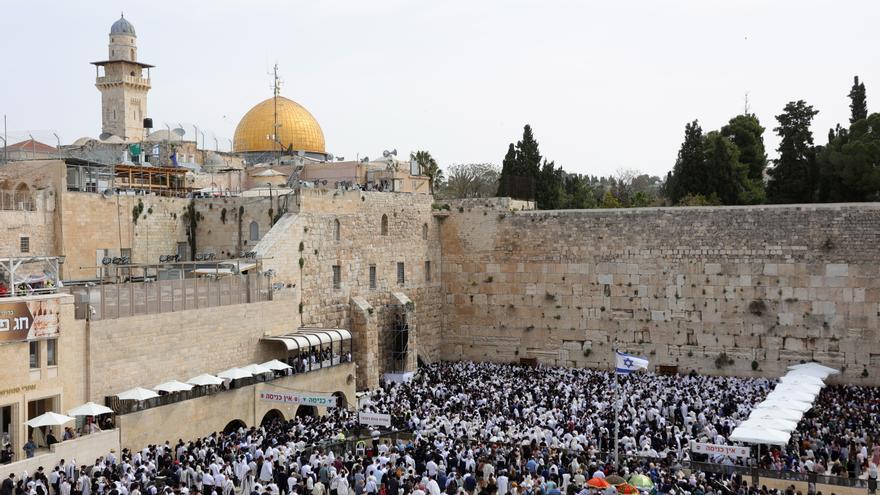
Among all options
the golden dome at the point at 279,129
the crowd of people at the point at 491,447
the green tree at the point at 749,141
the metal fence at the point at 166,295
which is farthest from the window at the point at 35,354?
the green tree at the point at 749,141

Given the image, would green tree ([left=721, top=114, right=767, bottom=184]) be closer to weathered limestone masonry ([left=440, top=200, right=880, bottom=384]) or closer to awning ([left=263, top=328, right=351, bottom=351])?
weathered limestone masonry ([left=440, top=200, right=880, bottom=384])

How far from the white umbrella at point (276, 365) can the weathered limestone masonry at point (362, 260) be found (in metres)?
2.46

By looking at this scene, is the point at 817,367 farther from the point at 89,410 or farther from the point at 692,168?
the point at 89,410

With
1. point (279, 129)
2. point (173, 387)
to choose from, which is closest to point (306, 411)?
point (173, 387)

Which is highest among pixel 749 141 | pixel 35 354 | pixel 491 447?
pixel 749 141

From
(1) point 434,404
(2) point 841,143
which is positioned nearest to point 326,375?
(1) point 434,404

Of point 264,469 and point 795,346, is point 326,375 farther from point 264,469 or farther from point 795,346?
point 795,346

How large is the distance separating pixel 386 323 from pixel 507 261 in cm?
469

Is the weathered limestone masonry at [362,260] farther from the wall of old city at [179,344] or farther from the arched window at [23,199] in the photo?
the arched window at [23,199]

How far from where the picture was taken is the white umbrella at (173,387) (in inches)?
792

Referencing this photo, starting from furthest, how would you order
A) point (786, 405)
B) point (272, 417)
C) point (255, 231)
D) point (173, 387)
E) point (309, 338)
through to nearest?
point (255, 231), point (309, 338), point (272, 417), point (786, 405), point (173, 387)

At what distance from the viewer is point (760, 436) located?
18.1 metres

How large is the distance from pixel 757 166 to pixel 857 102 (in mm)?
4734

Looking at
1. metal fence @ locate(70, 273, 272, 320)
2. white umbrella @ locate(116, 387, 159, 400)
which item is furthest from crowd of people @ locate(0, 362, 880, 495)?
metal fence @ locate(70, 273, 272, 320)
